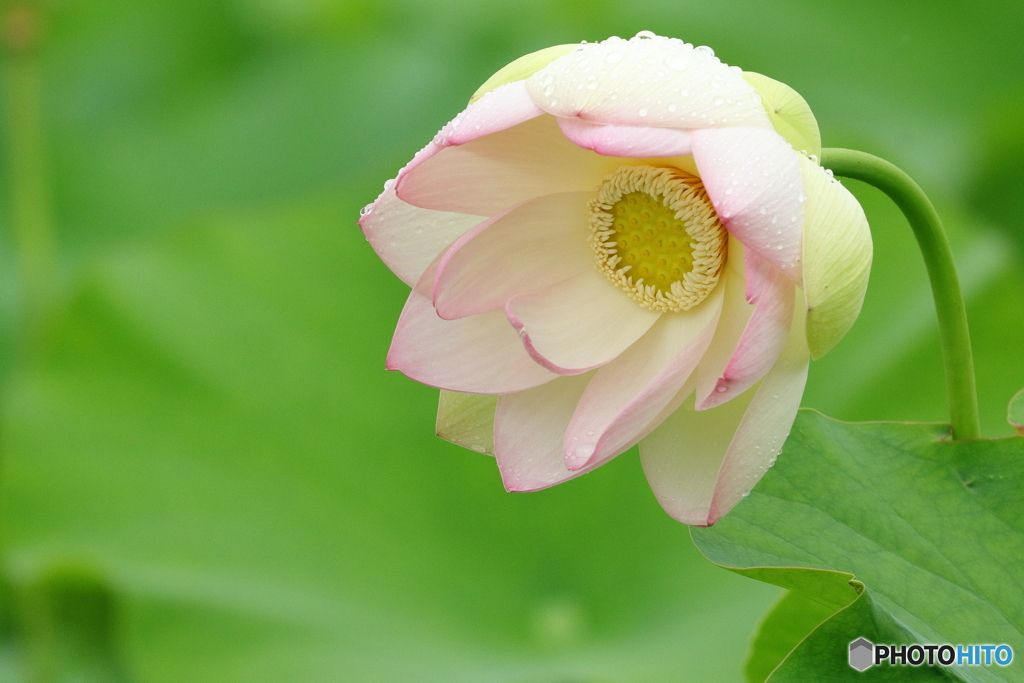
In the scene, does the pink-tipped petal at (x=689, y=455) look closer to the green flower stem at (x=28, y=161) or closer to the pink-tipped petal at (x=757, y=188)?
the pink-tipped petal at (x=757, y=188)

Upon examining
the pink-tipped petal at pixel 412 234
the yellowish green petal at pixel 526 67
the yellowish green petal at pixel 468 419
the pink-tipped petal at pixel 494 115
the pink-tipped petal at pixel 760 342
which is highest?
the yellowish green petal at pixel 526 67

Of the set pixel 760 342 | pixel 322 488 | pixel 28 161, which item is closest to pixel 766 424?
pixel 760 342

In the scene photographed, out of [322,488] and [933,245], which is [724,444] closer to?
[933,245]

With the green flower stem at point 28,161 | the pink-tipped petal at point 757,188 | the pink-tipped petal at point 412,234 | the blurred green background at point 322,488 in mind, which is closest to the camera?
the pink-tipped petal at point 757,188

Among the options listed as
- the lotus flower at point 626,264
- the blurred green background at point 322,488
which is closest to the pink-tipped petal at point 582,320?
the lotus flower at point 626,264

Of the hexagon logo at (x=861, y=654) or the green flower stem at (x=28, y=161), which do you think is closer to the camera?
the hexagon logo at (x=861, y=654)

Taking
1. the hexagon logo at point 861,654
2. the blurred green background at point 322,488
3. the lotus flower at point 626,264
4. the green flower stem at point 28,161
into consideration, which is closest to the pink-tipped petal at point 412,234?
the lotus flower at point 626,264

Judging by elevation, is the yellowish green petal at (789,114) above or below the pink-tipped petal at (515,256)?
above

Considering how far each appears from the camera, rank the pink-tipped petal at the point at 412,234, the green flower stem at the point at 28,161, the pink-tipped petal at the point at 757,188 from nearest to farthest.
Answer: the pink-tipped petal at the point at 757,188, the pink-tipped petal at the point at 412,234, the green flower stem at the point at 28,161
